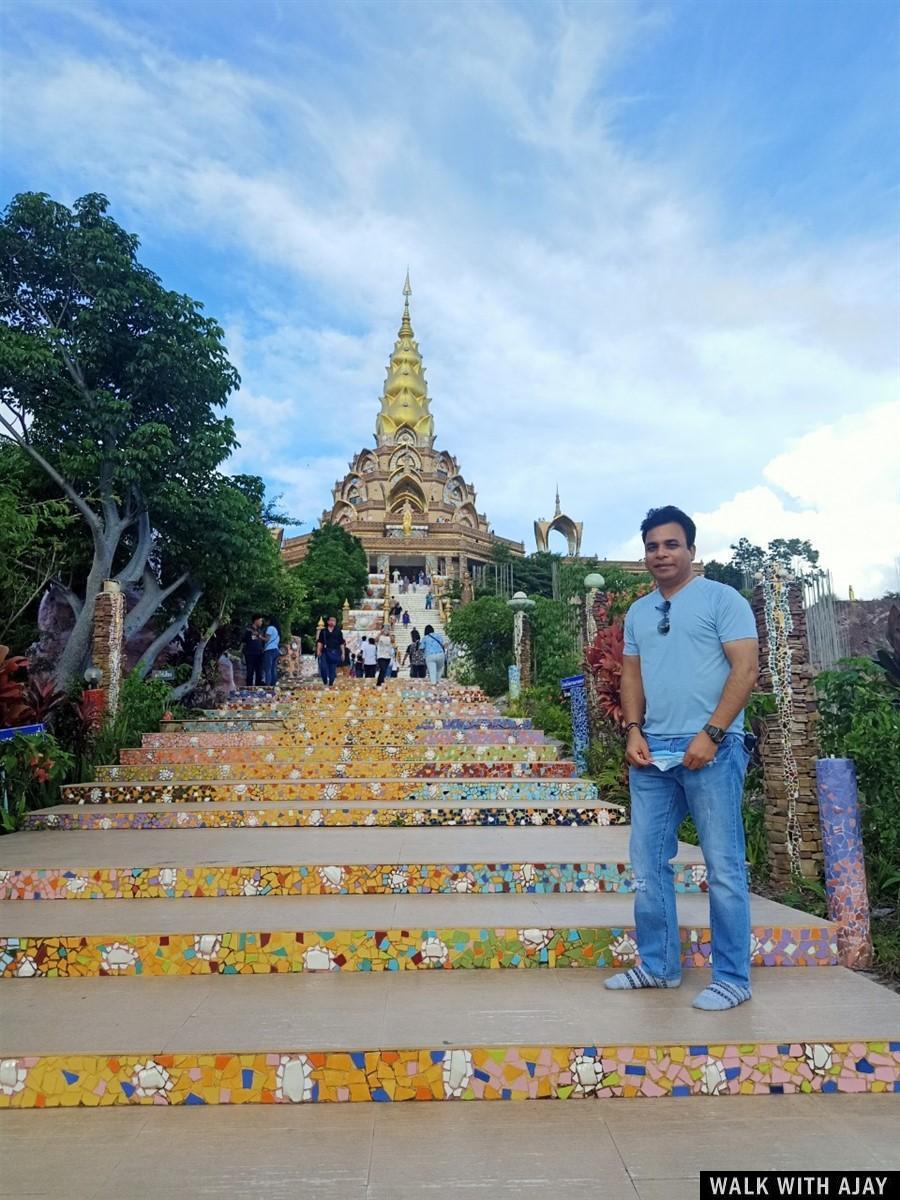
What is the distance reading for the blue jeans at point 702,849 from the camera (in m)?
2.54

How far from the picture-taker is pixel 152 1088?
220 centimetres

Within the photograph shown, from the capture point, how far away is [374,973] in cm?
296

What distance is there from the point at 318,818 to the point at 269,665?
9754 mm

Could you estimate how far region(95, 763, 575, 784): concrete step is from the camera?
22.2 ft

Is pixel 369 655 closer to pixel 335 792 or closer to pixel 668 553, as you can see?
pixel 335 792

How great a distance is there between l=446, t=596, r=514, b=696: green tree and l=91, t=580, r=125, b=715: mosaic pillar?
6349 mm

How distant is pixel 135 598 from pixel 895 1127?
1302cm

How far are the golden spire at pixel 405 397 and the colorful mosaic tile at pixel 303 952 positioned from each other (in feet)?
149

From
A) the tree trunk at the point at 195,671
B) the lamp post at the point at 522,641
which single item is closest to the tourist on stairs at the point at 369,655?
the tree trunk at the point at 195,671

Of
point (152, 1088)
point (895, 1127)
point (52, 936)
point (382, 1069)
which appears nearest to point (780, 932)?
point (895, 1127)

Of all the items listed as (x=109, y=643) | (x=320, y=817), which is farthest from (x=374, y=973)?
(x=109, y=643)

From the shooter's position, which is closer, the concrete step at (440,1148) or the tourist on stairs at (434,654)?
the concrete step at (440,1148)

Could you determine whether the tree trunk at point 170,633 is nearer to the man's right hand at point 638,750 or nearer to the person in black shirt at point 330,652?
the person in black shirt at point 330,652

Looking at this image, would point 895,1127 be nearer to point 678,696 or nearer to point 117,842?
point 678,696
